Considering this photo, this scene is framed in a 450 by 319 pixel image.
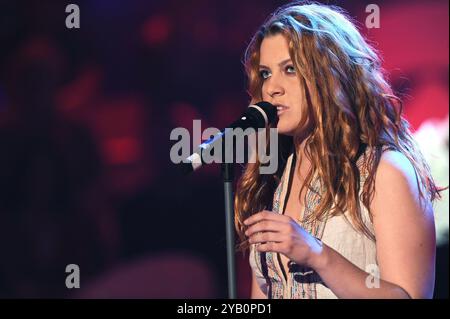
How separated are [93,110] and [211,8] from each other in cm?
60

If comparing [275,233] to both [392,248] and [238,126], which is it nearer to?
[238,126]

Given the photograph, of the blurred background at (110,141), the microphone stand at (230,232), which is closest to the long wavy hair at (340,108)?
the microphone stand at (230,232)

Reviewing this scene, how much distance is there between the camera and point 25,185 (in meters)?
2.51

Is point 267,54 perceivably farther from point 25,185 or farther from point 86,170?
point 25,185

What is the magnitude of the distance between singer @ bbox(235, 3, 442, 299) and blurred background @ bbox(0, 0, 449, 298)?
69 centimetres

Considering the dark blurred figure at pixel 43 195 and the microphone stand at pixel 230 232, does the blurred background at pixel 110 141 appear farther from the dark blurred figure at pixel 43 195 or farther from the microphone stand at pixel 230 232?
the microphone stand at pixel 230 232

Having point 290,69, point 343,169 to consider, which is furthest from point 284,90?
point 343,169

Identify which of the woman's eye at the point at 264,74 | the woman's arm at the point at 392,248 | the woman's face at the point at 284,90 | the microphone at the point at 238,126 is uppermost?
the woman's eye at the point at 264,74

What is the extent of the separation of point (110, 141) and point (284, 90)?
1058 mm

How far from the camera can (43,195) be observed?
2.51 meters

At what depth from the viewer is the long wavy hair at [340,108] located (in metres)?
1.59

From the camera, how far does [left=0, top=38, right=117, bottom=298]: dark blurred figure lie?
8.20 feet

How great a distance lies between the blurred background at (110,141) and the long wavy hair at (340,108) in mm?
779

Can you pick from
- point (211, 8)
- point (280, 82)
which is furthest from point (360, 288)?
point (211, 8)
